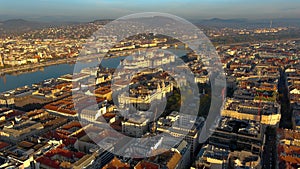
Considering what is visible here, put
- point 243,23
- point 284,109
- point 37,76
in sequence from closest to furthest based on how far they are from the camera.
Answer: point 284,109, point 37,76, point 243,23

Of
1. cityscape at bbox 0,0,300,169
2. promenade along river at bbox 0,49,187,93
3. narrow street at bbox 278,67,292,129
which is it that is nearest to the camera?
cityscape at bbox 0,0,300,169

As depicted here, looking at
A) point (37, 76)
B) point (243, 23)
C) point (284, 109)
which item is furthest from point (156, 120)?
point (243, 23)

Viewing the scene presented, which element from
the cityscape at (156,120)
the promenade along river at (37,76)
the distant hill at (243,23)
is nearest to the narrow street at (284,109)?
the cityscape at (156,120)

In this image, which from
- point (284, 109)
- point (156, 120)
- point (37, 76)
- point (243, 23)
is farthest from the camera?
point (243, 23)

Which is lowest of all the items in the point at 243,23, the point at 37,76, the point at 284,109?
the point at 37,76

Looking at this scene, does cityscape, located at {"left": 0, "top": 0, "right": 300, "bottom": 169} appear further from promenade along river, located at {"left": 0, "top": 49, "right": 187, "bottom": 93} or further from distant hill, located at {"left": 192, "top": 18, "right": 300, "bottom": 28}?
distant hill, located at {"left": 192, "top": 18, "right": 300, "bottom": 28}

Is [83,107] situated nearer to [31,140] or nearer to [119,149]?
[31,140]

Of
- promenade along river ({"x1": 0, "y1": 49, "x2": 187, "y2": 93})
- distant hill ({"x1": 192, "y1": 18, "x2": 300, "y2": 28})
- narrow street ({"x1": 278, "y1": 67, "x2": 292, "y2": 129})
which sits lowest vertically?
promenade along river ({"x1": 0, "y1": 49, "x2": 187, "y2": 93})

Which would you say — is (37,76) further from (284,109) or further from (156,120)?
(284,109)

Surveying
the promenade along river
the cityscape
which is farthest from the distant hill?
the cityscape

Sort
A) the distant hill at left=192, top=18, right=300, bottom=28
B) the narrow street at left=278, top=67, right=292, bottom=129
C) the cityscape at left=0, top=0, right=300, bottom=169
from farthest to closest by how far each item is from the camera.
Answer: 1. the distant hill at left=192, top=18, right=300, bottom=28
2. the narrow street at left=278, top=67, right=292, bottom=129
3. the cityscape at left=0, top=0, right=300, bottom=169

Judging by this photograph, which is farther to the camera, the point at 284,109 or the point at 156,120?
the point at 284,109

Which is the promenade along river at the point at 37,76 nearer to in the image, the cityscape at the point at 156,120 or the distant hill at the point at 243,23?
the cityscape at the point at 156,120
